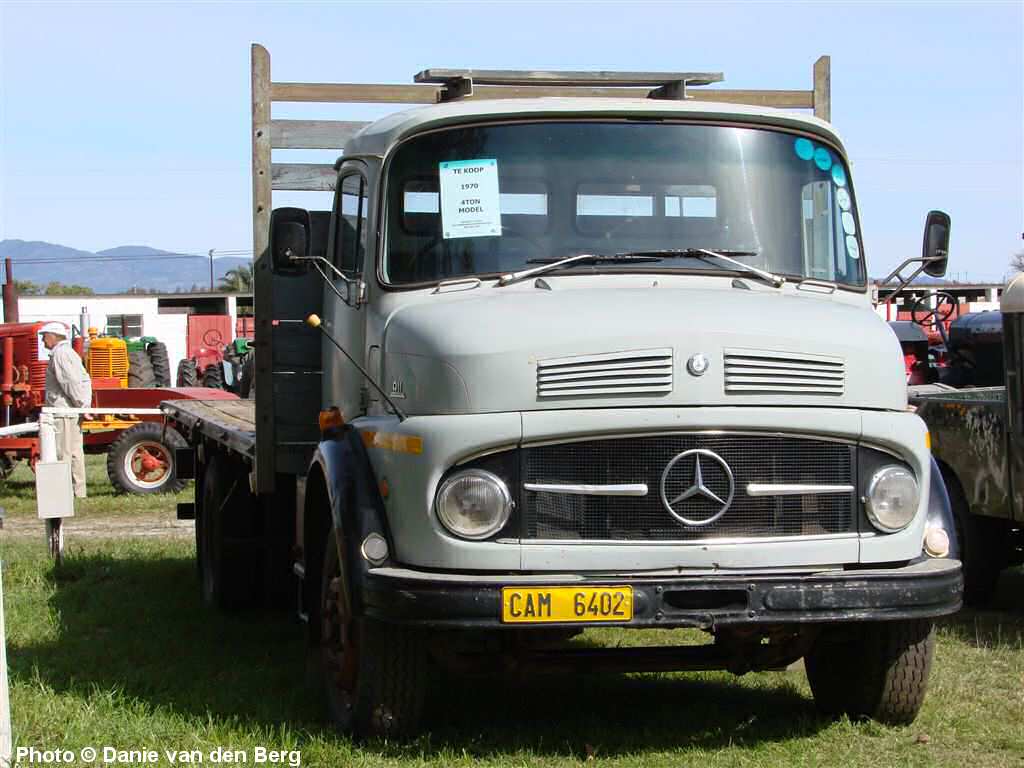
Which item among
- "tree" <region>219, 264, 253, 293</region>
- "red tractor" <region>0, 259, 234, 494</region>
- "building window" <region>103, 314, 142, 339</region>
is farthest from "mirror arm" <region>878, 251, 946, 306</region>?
"tree" <region>219, 264, 253, 293</region>

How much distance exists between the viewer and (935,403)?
9.55 meters

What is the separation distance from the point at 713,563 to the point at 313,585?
1.91m

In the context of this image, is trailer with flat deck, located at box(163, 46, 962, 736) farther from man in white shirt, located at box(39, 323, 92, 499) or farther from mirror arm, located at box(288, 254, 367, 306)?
man in white shirt, located at box(39, 323, 92, 499)

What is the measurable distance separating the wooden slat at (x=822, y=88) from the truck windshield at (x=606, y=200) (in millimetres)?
1689

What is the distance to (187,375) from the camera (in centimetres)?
3481

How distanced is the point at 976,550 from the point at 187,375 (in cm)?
2735

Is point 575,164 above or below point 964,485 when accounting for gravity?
above

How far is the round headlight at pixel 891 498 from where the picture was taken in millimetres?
5551

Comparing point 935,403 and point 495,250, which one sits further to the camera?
point 935,403

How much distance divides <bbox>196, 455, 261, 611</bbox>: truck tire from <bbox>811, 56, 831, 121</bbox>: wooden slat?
3.81 m

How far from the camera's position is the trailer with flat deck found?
5.34 meters

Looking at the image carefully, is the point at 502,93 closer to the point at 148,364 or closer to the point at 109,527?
the point at 109,527

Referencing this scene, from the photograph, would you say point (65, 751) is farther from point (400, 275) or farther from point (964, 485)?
point (964, 485)

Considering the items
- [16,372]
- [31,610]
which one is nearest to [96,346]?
[16,372]
